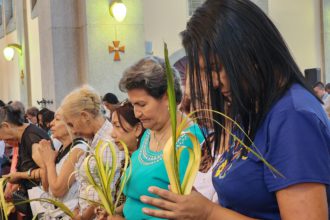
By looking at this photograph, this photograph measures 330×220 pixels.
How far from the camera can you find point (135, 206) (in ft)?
8.85

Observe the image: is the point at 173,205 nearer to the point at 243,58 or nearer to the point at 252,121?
the point at 252,121

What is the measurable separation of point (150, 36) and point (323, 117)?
1125cm

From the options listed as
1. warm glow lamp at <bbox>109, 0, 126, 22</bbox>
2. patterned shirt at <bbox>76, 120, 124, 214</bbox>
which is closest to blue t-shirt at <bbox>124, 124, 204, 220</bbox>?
patterned shirt at <bbox>76, 120, 124, 214</bbox>

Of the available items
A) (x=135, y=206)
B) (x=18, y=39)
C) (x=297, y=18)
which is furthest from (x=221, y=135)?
(x=18, y=39)

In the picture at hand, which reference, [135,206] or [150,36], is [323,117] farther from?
[150,36]

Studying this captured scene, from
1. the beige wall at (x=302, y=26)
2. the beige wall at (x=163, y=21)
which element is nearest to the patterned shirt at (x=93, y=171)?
the beige wall at (x=163, y=21)

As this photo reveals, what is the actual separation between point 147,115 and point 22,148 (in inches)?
94.9

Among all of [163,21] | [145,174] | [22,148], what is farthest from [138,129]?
[163,21]

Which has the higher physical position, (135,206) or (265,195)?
(265,195)

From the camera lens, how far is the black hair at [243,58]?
1612 millimetres

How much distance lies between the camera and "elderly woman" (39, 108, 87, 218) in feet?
12.4

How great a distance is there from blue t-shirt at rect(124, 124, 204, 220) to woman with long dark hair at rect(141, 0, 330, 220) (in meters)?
0.84

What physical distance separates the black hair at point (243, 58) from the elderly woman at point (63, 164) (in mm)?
2015

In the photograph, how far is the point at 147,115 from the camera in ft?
9.39
